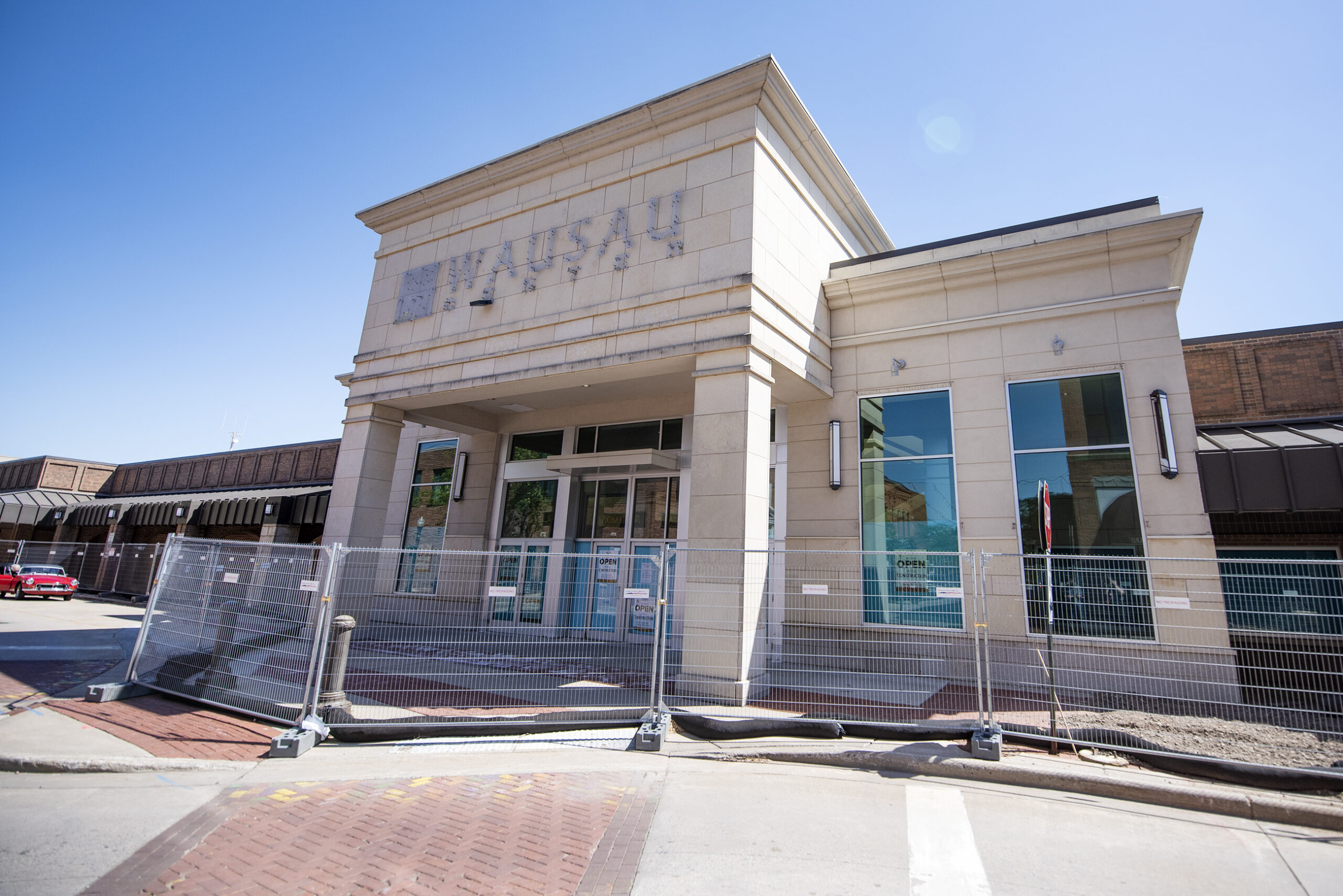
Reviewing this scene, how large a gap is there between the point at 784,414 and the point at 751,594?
440 cm

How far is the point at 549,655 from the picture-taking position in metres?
7.70

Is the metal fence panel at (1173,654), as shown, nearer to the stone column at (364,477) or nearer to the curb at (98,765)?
the curb at (98,765)

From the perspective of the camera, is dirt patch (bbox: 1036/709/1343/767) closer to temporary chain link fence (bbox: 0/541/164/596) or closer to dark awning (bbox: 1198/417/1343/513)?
dark awning (bbox: 1198/417/1343/513)

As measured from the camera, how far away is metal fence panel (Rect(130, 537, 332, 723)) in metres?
7.44

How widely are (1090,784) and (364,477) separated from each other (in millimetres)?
13625

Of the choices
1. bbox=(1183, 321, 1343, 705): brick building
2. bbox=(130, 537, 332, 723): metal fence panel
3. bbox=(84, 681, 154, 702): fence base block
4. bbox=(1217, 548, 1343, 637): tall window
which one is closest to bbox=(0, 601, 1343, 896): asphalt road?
bbox=(130, 537, 332, 723): metal fence panel

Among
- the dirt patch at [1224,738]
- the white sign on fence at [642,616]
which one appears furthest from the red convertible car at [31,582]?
the dirt patch at [1224,738]

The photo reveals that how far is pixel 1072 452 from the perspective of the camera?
400 inches

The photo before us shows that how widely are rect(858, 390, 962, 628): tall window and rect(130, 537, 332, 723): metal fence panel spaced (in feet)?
26.9

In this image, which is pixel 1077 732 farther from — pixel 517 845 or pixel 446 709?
pixel 446 709

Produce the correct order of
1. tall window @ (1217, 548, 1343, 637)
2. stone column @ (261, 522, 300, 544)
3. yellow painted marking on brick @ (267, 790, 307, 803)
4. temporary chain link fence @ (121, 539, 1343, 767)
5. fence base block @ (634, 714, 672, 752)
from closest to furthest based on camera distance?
yellow painted marking on brick @ (267, 790, 307, 803) → tall window @ (1217, 548, 1343, 637) → fence base block @ (634, 714, 672, 752) → temporary chain link fence @ (121, 539, 1343, 767) → stone column @ (261, 522, 300, 544)

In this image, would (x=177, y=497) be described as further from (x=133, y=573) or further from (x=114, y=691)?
(x=114, y=691)

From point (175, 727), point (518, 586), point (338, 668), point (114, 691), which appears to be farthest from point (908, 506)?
point (114, 691)

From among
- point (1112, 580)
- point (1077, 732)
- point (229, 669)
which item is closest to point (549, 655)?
point (229, 669)
